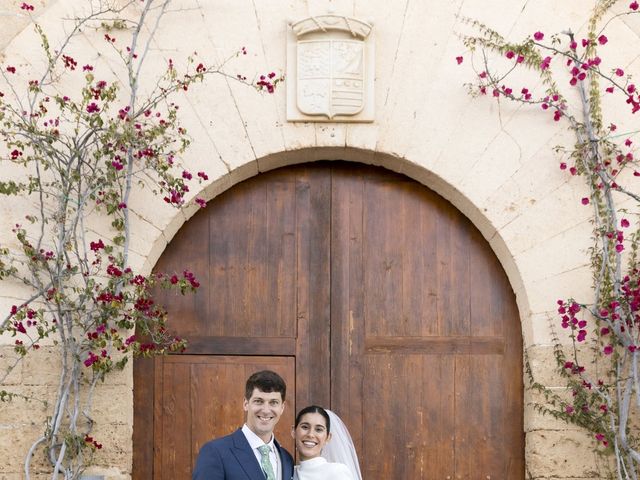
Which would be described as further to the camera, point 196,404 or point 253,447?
point 196,404

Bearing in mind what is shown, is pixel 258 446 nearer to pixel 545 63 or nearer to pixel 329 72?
pixel 329 72

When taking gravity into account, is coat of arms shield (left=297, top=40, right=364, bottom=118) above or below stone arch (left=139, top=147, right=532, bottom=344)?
above

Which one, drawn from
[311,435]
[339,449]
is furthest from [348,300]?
[311,435]

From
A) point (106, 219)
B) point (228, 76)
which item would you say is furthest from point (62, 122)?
point (228, 76)

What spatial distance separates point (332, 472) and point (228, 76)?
2011mm

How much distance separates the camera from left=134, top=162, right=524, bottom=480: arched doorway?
4.66 metres

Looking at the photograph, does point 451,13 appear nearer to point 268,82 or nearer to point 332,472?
point 268,82

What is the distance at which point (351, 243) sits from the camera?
15.6ft

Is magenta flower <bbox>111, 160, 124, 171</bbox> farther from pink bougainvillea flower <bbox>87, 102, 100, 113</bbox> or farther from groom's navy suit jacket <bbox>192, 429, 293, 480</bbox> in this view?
groom's navy suit jacket <bbox>192, 429, 293, 480</bbox>

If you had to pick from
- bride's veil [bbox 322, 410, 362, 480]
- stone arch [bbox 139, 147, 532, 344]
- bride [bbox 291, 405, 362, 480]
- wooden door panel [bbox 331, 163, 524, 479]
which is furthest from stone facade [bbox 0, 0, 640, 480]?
bride [bbox 291, 405, 362, 480]

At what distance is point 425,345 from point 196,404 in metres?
1.18

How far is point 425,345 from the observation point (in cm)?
471

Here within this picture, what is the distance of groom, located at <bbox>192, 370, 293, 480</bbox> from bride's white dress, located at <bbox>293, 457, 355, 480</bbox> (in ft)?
0.56

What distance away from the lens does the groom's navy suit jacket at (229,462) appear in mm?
3312
